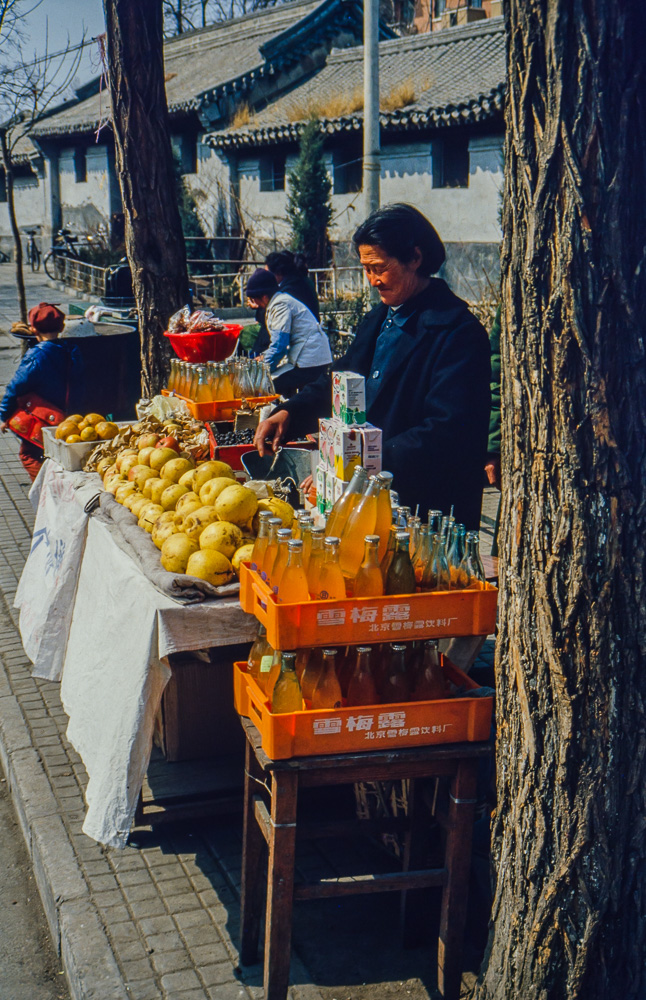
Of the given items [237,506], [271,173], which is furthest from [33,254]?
[237,506]

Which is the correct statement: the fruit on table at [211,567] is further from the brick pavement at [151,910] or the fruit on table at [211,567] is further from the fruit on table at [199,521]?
the brick pavement at [151,910]

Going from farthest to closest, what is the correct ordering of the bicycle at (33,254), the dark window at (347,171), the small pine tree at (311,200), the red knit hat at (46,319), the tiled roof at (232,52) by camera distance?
the bicycle at (33,254)
the tiled roof at (232,52)
the dark window at (347,171)
the small pine tree at (311,200)
the red knit hat at (46,319)

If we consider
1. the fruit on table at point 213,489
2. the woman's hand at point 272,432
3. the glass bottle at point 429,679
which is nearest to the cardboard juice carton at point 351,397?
the fruit on table at point 213,489

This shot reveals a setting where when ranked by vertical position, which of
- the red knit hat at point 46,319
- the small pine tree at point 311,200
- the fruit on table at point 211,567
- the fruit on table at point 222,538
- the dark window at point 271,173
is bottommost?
the fruit on table at point 211,567

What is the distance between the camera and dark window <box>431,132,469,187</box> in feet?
61.9

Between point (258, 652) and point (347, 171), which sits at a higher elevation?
point (347, 171)

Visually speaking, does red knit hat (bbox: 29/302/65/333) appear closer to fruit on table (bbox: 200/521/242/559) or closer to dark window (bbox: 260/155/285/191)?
fruit on table (bbox: 200/521/242/559)

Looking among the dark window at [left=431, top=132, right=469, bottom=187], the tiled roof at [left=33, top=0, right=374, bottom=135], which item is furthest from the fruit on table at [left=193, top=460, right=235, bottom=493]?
the tiled roof at [left=33, top=0, right=374, bottom=135]

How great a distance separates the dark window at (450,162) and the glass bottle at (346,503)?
16944mm

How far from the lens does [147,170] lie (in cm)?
658

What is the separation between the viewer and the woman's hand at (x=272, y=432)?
412cm

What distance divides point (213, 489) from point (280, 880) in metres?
1.47

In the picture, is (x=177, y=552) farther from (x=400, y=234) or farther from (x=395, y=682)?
(x=400, y=234)

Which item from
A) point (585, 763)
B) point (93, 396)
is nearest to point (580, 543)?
point (585, 763)
